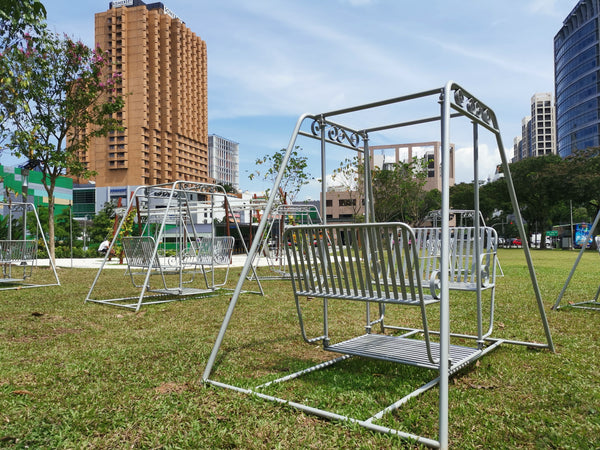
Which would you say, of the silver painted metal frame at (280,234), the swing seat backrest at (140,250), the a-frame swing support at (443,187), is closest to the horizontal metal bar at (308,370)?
the a-frame swing support at (443,187)

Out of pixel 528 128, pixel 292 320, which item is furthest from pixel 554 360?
pixel 528 128

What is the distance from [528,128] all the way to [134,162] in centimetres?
12299

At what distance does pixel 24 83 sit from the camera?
6676 millimetres

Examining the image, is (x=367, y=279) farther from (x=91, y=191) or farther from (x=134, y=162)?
(x=134, y=162)

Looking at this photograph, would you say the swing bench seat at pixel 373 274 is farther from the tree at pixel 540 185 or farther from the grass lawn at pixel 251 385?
the tree at pixel 540 185

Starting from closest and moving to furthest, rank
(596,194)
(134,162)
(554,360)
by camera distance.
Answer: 1. (554,360)
2. (596,194)
3. (134,162)

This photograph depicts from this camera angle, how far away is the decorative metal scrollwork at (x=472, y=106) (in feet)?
9.86

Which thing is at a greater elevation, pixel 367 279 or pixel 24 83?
pixel 24 83

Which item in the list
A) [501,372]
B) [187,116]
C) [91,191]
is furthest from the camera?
[187,116]

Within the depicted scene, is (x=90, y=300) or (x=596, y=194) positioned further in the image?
(x=596, y=194)

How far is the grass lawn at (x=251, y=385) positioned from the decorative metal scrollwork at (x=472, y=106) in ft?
6.02

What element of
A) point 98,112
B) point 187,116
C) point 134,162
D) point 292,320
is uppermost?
point 187,116

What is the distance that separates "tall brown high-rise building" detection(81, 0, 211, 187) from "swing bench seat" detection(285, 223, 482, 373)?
10028 centimetres

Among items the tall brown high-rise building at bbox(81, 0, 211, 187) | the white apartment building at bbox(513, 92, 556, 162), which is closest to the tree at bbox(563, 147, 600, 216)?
the tall brown high-rise building at bbox(81, 0, 211, 187)
